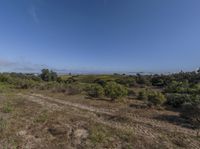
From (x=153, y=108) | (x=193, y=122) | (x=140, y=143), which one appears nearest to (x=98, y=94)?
(x=153, y=108)

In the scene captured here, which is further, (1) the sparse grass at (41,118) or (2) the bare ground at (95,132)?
(1) the sparse grass at (41,118)

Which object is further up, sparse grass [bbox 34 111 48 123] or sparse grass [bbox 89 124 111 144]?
sparse grass [bbox 34 111 48 123]

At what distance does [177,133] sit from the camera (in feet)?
21.4

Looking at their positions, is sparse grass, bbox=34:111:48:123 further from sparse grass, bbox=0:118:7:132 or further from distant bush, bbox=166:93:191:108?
distant bush, bbox=166:93:191:108

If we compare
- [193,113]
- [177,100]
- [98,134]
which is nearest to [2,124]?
[98,134]

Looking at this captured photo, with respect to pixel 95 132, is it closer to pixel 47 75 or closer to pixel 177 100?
pixel 177 100

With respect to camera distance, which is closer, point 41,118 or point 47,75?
point 41,118

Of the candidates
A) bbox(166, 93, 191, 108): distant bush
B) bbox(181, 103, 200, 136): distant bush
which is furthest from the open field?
bbox(166, 93, 191, 108): distant bush

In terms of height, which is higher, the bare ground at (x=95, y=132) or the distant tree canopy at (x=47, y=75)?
the distant tree canopy at (x=47, y=75)

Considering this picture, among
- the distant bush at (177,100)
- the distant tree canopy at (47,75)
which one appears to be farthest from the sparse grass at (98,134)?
the distant tree canopy at (47,75)

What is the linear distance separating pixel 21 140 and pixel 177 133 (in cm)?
540

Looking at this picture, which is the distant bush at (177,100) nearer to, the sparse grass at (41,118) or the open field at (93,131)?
the open field at (93,131)

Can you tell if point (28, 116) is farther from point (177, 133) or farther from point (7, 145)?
point (177, 133)

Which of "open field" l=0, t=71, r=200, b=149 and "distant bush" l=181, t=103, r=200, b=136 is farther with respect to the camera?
"distant bush" l=181, t=103, r=200, b=136
